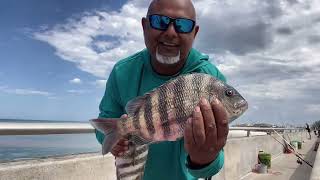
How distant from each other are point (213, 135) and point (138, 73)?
1113mm

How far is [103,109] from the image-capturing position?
12.8ft

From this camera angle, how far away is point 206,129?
2.77 meters

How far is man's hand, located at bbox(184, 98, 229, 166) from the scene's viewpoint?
2705mm

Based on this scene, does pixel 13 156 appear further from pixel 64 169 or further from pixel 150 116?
pixel 150 116

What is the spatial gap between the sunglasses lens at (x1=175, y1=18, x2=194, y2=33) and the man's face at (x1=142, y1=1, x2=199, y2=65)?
25mm

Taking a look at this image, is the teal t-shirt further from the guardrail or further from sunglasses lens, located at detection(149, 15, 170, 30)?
the guardrail

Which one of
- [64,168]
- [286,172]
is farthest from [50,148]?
[286,172]

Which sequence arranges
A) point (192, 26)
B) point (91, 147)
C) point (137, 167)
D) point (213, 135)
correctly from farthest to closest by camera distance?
point (91, 147)
point (192, 26)
point (137, 167)
point (213, 135)

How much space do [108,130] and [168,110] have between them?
1.32 feet

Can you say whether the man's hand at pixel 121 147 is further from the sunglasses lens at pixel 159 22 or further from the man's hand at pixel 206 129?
the sunglasses lens at pixel 159 22

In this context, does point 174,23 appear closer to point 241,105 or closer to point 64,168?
point 241,105

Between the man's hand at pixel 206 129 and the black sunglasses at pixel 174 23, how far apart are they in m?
0.79

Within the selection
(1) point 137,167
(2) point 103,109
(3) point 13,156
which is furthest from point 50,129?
(1) point 137,167

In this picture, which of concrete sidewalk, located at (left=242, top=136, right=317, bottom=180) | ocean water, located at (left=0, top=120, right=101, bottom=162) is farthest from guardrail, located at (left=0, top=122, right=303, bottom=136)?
concrete sidewalk, located at (left=242, top=136, right=317, bottom=180)
